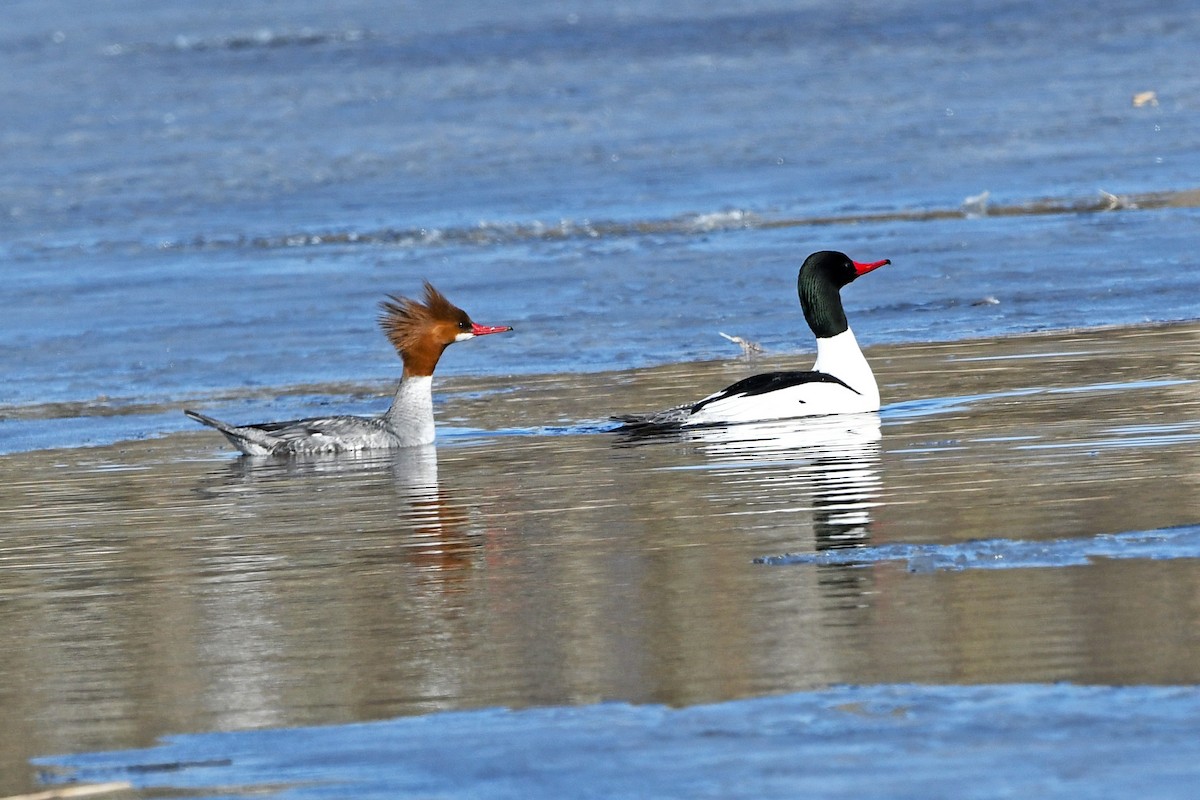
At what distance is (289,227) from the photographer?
1842cm

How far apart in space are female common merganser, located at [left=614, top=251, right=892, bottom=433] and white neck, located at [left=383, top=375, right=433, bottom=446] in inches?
37.9

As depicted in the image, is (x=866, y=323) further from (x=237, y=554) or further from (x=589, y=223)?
(x=237, y=554)

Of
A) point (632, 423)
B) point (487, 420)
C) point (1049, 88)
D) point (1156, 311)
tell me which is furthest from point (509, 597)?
point (1049, 88)

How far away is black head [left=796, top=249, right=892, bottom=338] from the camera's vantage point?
10.6 meters

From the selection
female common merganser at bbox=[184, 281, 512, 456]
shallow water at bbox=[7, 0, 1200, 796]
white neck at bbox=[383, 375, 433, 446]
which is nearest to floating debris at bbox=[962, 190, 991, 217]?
shallow water at bbox=[7, 0, 1200, 796]

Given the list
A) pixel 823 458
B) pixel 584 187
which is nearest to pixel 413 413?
pixel 823 458

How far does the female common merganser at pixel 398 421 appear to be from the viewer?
32.1 ft

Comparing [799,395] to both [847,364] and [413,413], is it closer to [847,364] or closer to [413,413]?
[847,364]

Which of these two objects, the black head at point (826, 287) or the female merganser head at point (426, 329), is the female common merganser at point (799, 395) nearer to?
the black head at point (826, 287)

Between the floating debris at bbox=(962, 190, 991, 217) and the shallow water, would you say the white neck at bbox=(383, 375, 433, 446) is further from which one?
the floating debris at bbox=(962, 190, 991, 217)

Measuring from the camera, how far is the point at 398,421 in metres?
9.95

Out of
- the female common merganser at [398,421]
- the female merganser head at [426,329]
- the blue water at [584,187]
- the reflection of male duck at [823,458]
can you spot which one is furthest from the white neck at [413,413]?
the blue water at [584,187]

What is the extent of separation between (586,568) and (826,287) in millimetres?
5108

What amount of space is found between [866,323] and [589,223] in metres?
4.98
